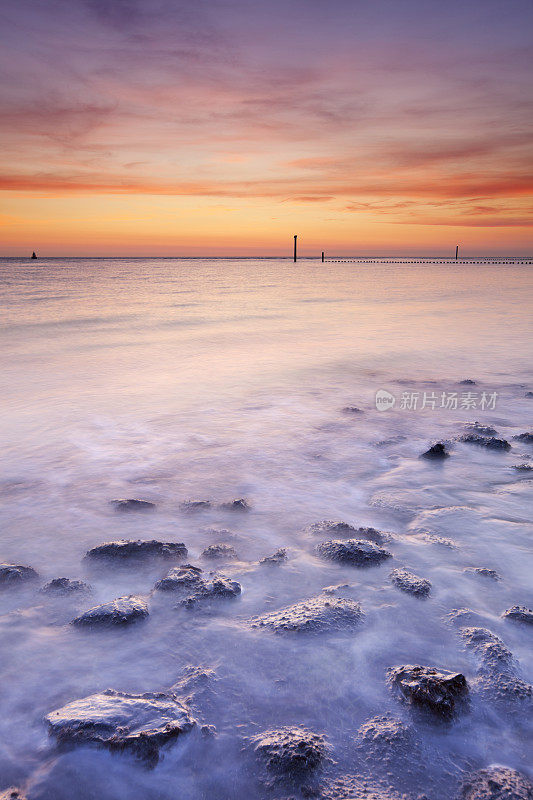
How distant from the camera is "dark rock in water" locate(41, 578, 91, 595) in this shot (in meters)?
2.56

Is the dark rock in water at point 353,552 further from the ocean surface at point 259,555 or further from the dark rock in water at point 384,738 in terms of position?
the dark rock in water at point 384,738

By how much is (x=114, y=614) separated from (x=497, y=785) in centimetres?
169

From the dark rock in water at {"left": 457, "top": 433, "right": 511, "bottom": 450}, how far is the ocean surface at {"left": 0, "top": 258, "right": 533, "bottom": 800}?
7 centimetres

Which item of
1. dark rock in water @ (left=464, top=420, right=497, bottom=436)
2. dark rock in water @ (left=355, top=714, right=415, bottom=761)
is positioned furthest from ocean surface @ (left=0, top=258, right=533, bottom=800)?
dark rock in water @ (left=464, top=420, right=497, bottom=436)

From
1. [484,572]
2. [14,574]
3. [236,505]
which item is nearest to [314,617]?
[484,572]

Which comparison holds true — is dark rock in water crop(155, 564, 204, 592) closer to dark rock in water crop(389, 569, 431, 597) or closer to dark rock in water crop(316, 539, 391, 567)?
dark rock in water crop(316, 539, 391, 567)

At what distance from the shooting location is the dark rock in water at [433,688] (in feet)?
5.98

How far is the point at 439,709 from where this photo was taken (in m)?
1.81

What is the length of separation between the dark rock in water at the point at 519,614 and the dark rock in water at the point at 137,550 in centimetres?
176

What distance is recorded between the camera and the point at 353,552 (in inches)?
113

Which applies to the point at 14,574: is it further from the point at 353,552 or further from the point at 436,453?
the point at 436,453

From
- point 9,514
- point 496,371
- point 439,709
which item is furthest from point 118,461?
point 496,371

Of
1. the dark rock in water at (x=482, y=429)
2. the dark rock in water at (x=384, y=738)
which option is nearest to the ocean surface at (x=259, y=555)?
the dark rock in water at (x=384, y=738)

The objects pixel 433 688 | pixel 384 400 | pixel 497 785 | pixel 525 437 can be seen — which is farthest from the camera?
pixel 384 400
